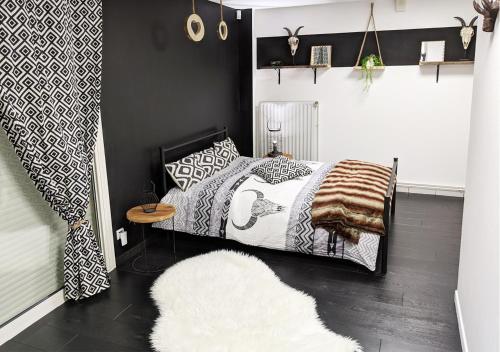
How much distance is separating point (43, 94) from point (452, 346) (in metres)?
2.84

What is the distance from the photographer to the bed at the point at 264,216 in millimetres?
3480

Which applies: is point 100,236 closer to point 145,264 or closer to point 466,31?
point 145,264

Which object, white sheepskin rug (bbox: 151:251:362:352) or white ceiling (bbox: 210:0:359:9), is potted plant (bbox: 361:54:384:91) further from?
white sheepskin rug (bbox: 151:251:362:352)

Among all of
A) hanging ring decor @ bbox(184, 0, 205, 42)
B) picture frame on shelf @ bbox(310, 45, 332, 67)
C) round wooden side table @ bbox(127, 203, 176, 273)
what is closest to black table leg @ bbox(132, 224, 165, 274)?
round wooden side table @ bbox(127, 203, 176, 273)

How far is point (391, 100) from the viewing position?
5.52 m

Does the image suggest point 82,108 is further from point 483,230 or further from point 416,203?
point 416,203

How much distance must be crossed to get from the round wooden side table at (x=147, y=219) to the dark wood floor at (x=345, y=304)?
115 mm

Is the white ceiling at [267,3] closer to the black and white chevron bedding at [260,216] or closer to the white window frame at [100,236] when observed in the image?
the black and white chevron bedding at [260,216]

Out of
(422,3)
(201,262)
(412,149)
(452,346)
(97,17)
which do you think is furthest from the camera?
(412,149)

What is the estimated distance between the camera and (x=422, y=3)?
515 cm

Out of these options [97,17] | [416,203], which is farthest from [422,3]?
[97,17]

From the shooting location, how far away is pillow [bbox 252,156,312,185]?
4215 mm

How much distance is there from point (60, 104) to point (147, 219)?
1086 mm

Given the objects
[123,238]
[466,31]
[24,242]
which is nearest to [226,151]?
[123,238]
